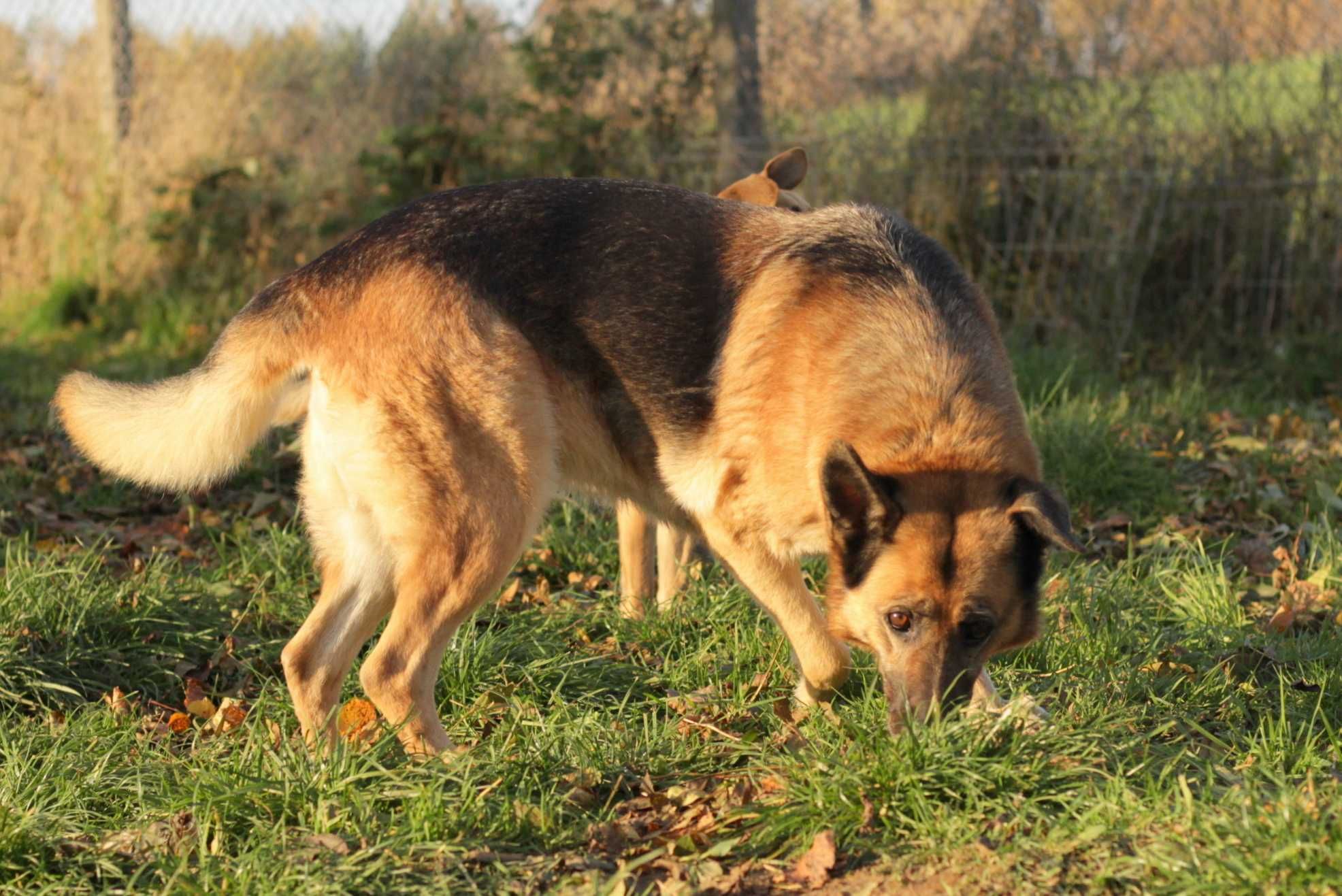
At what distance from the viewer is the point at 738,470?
4.02 m

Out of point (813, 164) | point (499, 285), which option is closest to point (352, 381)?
point (499, 285)

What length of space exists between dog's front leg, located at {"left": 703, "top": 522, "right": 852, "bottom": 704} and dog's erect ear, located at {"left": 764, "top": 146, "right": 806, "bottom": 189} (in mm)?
2368

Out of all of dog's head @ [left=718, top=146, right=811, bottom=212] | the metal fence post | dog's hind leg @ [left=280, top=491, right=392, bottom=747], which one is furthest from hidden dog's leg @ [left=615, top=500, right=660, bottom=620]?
the metal fence post

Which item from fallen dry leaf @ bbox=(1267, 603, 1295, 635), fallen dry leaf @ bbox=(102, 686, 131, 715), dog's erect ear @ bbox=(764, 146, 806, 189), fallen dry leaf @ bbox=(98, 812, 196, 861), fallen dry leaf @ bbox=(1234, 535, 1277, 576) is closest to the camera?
fallen dry leaf @ bbox=(98, 812, 196, 861)

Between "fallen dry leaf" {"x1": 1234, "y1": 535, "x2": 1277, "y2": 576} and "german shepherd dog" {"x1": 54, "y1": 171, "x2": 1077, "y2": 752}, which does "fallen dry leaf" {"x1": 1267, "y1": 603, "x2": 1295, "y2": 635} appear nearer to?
"fallen dry leaf" {"x1": 1234, "y1": 535, "x2": 1277, "y2": 576}

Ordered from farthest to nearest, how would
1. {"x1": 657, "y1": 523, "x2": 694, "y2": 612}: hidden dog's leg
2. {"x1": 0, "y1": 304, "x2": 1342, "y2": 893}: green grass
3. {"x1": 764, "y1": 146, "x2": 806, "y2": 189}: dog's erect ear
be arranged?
1. {"x1": 764, "y1": 146, "x2": 806, "y2": 189}: dog's erect ear
2. {"x1": 657, "y1": 523, "x2": 694, "y2": 612}: hidden dog's leg
3. {"x1": 0, "y1": 304, "x2": 1342, "y2": 893}: green grass

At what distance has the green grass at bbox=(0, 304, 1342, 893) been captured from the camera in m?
3.13

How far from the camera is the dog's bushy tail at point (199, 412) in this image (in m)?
4.00

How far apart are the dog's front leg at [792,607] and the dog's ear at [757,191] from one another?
2089 mm

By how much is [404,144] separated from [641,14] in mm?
2021

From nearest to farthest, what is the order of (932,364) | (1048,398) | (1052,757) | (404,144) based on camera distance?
(1052,757)
(932,364)
(1048,398)
(404,144)

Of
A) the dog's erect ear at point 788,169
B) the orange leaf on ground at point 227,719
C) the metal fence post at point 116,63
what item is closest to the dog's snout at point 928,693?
the orange leaf on ground at point 227,719

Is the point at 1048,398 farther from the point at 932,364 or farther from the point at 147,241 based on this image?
the point at 147,241

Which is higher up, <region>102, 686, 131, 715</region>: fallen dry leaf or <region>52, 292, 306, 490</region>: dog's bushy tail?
<region>52, 292, 306, 490</region>: dog's bushy tail
